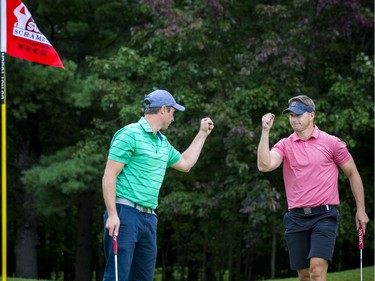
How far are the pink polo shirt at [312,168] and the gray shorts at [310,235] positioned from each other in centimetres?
9

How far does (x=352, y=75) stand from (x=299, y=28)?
1.60m

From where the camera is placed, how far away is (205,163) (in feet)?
57.8

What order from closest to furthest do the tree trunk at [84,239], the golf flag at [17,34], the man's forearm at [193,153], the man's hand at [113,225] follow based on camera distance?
1. the man's hand at [113,225]
2. the man's forearm at [193,153]
3. the golf flag at [17,34]
4. the tree trunk at [84,239]

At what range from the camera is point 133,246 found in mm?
5551

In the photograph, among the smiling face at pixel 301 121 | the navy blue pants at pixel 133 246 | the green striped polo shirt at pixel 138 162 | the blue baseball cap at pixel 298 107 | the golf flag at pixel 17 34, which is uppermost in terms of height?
the golf flag at pixel 17 34

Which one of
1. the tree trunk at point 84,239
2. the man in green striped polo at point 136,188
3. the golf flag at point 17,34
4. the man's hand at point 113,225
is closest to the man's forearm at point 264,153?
the man in green striped polo at point 136,188

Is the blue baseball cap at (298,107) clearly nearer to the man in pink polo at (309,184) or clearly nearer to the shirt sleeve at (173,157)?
the man in pink polo at (309,184)

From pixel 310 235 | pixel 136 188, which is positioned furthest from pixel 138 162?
pixel 310 235

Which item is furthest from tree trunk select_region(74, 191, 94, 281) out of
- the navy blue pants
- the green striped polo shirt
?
the green striped polo shirt

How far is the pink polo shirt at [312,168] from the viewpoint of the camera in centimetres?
643

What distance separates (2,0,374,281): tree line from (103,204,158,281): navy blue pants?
29.8 ft

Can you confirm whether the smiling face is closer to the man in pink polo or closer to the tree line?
the man in pink polo

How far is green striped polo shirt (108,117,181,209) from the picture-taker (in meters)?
5.56

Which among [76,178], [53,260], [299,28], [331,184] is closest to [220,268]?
[53,260]
